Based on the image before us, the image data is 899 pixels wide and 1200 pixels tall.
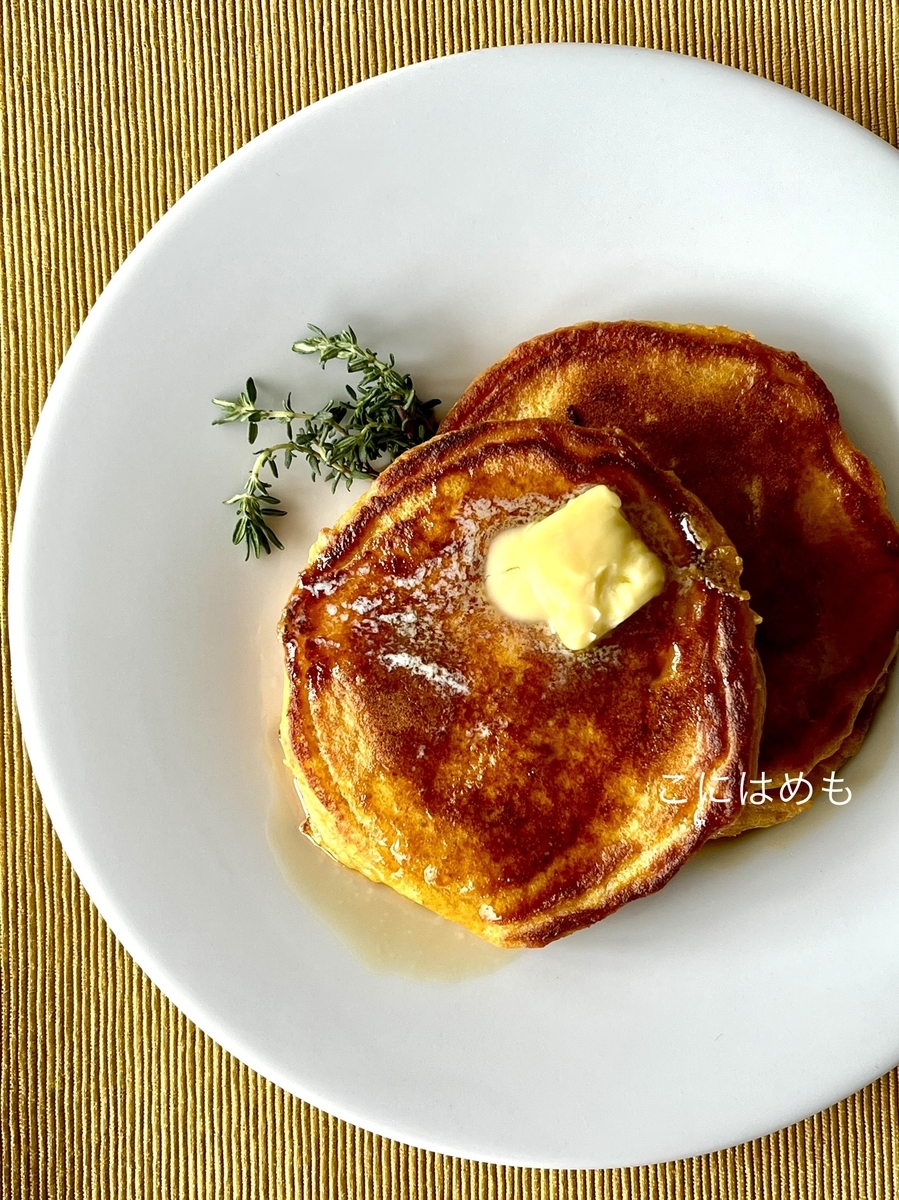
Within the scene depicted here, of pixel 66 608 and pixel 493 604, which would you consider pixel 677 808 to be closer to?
pixel 493 604

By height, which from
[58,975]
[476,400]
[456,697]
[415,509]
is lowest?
[58,975]

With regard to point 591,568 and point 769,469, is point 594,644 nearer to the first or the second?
point 591,568

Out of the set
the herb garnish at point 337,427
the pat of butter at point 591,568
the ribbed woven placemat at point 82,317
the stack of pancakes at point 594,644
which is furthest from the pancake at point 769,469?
the ribbed woven placemat at point 82,317

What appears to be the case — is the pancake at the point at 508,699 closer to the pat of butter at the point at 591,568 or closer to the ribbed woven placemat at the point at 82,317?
the pat of butter at the point at 591,568

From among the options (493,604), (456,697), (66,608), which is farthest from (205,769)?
(493,604)

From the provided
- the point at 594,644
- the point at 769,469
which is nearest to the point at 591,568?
the point at 594,644

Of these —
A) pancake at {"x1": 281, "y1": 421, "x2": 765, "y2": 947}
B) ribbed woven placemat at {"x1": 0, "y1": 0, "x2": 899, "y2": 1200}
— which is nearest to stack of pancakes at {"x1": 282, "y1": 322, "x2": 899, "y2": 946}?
pancake at {"x1": 281, "y1": 421, "x2": 765, "y2": 947}

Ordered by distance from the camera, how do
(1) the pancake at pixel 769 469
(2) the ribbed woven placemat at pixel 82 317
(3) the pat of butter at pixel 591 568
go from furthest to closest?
(2) the ribbed woven placemat at pixel 82 317 < (1) the pancake at pixel 769 469 < (3) the pat of butter at pixel 591 568

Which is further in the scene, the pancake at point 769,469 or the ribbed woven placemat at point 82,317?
the ribbed woven placemat at point 82,317
